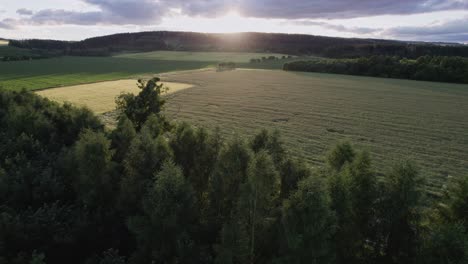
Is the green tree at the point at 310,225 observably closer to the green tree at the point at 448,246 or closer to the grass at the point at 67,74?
the green tree at the point at 448,246

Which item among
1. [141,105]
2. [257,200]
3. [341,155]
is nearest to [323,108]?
[141,105]

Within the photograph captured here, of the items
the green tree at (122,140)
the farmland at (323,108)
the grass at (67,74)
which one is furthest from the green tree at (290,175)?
the grass at (67,74)

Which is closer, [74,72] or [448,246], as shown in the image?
[448,246]

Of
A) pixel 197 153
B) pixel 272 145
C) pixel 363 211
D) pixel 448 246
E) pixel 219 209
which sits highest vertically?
pixel 272 145

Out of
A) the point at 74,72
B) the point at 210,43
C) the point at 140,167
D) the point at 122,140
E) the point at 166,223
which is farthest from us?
the point at 210,43

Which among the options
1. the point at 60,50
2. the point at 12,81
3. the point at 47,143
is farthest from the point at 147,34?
the point at 47,143

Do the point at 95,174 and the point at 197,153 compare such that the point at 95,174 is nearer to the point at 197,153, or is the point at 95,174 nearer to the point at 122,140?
the point at 122,140

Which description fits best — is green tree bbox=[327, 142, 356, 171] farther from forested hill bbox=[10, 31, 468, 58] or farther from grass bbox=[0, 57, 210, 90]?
forested hill bbox=[10, 31, 468, 58]

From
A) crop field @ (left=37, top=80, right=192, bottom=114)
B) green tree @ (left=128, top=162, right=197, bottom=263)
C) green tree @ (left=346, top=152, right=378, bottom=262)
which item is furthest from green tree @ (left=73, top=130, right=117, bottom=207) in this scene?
crop field @ (left=37, top=80, right=192, bottom=114)
